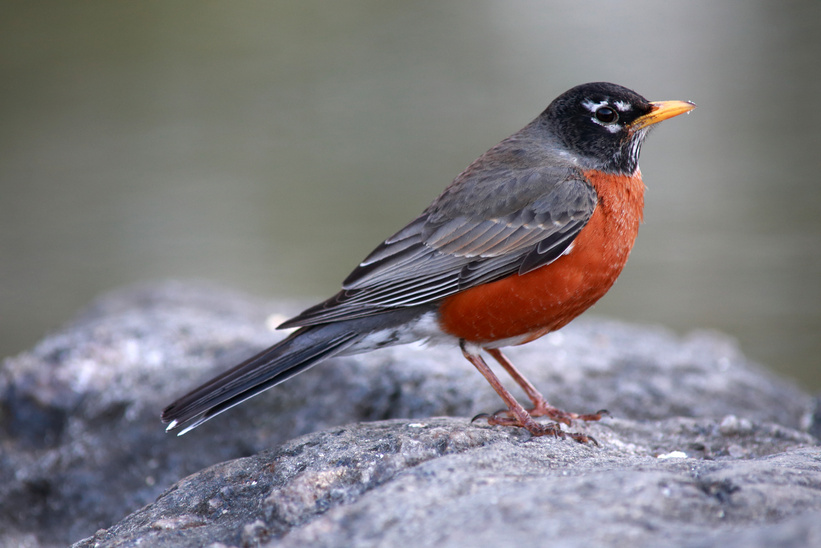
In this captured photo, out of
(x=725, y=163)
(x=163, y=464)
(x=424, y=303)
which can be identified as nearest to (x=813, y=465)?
(x=424, y=303)

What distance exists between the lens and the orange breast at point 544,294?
158 inches

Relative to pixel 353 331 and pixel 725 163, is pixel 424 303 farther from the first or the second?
pixel 725 163

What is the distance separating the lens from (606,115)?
4.57 metres

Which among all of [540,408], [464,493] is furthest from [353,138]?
[464,493]

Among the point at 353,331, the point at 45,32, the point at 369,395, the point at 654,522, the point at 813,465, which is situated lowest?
the point at 813,465

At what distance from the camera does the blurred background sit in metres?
11.0

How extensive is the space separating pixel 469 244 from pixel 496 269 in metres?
0.20

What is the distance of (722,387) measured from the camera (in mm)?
5121

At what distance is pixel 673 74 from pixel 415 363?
49.3 ft

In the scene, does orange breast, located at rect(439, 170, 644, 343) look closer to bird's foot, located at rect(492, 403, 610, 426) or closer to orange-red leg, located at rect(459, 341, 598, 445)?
orange-red leg, located at rect(459, 341, 598, 445)

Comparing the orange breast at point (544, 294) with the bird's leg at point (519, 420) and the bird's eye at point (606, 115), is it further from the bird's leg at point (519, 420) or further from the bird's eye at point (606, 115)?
the bird's eye at point (606, 115)

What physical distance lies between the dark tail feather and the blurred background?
16.6 feet

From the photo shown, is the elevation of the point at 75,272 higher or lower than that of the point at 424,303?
higher

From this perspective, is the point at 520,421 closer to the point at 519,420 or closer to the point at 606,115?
the point at 519,420
